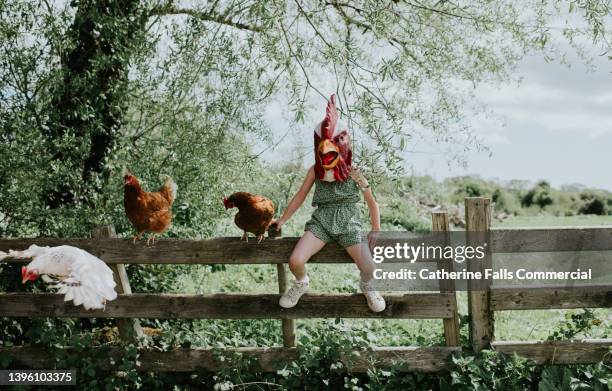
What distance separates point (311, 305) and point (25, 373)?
2696 millimetres

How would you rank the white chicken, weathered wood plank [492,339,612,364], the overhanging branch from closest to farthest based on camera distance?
the white chicken
weathered wood plank [492,339,612,364]
the overhanging branch

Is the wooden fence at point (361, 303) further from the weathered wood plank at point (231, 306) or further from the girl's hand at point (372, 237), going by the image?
the girl's hand at point (372, 237)

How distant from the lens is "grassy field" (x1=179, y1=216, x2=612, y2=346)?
6.17 metres

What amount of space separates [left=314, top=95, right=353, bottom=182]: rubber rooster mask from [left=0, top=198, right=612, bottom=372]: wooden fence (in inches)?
25.4

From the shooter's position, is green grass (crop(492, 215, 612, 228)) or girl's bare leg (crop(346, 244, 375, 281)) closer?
girl's bare leg (crop(346, 244, 375, 281))

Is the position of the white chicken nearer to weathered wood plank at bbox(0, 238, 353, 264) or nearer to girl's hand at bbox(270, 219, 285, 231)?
weathered wood plank at bbox(0, 238, 353, 264)


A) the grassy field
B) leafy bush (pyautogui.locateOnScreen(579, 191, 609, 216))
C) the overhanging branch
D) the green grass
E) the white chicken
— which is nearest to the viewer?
the white chicken

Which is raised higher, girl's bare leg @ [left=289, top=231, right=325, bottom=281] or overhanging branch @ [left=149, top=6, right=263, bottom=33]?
overhanging branch @ [left=149, top=6, right=263, bottom=33]

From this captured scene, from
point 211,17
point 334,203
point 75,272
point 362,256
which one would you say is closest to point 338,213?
point 334,203

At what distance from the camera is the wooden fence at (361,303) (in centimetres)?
495

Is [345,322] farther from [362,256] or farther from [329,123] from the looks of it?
[329,123]

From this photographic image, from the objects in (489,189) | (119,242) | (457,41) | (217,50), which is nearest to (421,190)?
(489,189)

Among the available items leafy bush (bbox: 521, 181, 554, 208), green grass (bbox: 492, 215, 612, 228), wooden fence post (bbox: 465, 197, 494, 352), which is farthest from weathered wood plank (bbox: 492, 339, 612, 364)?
leafy bush (bbox: 521, 181, 554, 208)

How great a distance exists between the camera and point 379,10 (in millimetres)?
5715
